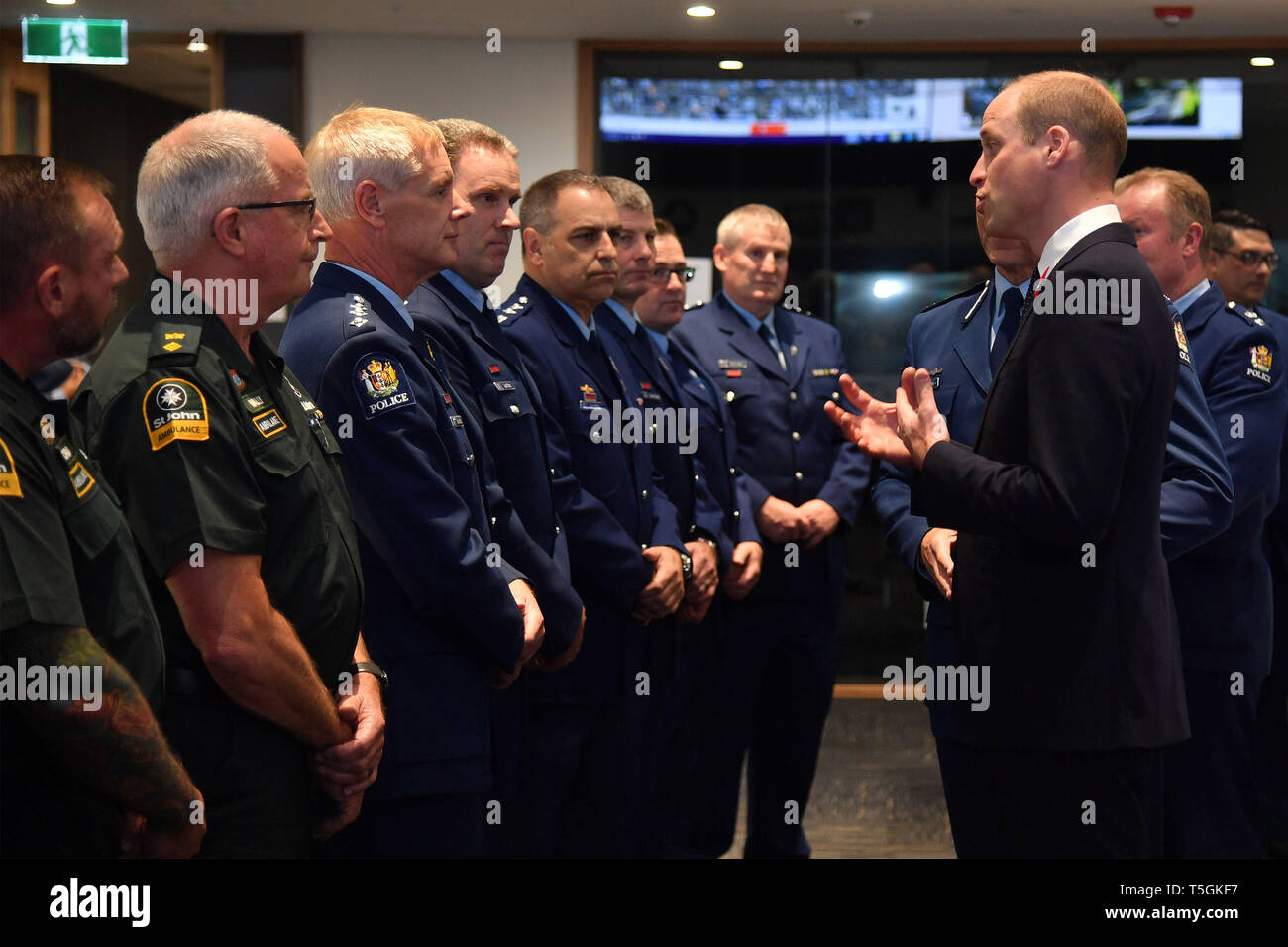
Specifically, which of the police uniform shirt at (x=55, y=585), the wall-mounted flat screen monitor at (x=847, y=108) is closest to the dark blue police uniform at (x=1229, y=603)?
the police uniform shirt at (x=55, y=585)

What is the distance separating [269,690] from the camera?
66.3 inches

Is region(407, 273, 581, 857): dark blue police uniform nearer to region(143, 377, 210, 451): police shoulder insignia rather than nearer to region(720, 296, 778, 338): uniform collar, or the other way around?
region(143, 377, 210, 451): police shoulder insignia

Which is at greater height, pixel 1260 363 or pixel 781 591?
pixel 1260 363

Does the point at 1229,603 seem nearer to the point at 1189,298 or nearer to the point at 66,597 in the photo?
the point at 1189,298

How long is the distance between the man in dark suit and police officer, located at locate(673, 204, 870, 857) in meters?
1.84

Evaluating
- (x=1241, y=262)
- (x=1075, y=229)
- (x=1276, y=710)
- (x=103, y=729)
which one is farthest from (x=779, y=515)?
(x=103, y=729)

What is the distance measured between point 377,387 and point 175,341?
0.41 metres

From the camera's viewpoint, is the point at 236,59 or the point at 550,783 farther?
the point at 236,59

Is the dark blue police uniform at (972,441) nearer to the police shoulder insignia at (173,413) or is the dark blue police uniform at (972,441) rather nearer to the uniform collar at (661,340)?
the police shoulder insignia at (173,413)

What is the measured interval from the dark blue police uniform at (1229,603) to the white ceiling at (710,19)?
9.65 ft

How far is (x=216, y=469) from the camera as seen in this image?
165 centimetres
